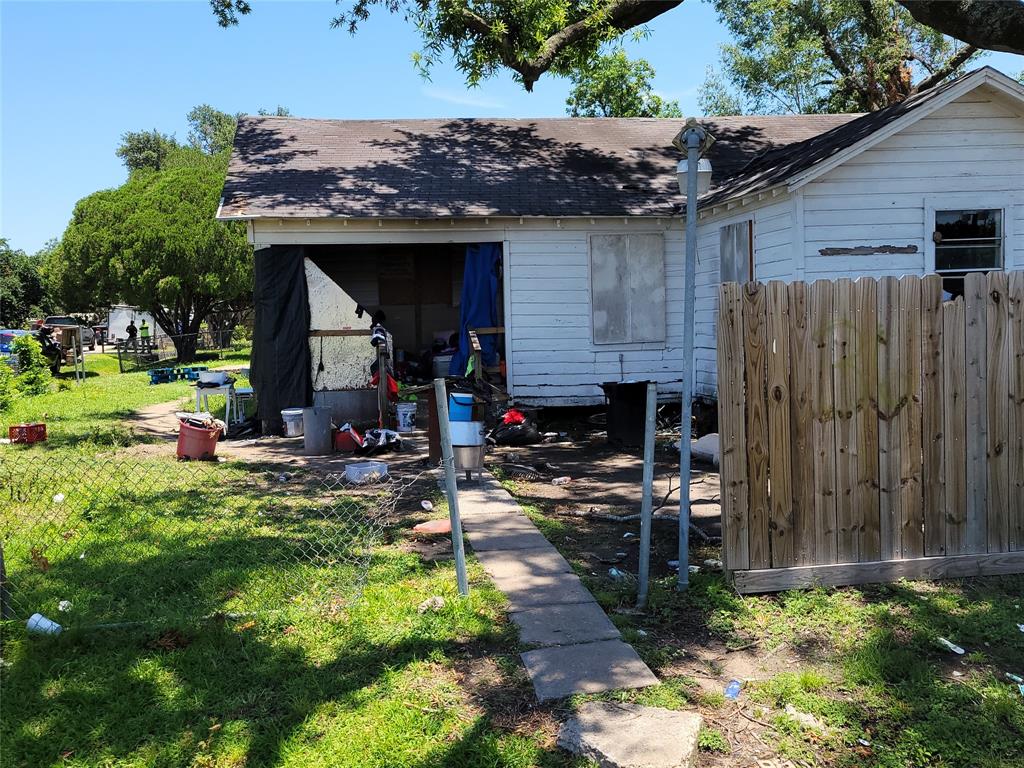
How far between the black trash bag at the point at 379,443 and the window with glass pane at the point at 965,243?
24.3 feet

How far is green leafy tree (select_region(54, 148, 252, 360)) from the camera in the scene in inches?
1085

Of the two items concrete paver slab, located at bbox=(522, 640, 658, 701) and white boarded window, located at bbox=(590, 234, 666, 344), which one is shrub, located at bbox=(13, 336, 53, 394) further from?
concrete paver slab, located at bbox=(522, 640, 658, 701)

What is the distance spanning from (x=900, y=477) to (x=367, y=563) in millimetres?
3472

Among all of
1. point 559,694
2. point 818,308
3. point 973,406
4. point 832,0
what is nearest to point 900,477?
point 973,406

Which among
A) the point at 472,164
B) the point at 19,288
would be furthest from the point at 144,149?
the point at 472,164

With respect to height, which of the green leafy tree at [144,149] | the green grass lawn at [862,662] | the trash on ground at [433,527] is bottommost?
the green grass lawn at [862,662]

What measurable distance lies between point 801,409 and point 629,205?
29.5ft

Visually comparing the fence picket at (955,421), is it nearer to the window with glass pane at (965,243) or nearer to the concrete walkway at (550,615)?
the concrete walkway at (550,615)

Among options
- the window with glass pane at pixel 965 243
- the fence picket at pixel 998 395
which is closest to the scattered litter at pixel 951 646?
the fence picket at pixel 998 395

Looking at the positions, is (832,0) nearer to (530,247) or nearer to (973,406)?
(530,247)

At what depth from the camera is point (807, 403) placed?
4.87m

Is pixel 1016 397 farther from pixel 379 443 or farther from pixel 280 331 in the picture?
pixel 280 331

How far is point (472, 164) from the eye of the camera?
47.9ft

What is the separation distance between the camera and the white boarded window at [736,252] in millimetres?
11492
